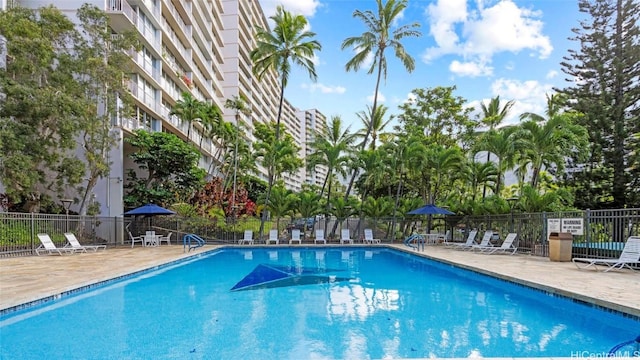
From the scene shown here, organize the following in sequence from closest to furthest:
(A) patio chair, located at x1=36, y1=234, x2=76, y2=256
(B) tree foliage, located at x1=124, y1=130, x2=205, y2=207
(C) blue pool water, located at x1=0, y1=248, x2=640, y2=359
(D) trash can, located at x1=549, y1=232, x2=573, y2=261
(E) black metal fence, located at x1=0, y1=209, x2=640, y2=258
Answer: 1. (C) blue pool water, located at x1=0, y1=248, x2=640, y2=359
2. (E) black metal fence, located at x1=0, y1=209, x2=640, y2=258
3. (D) trash can, located at x1=549, y1=232, x2=573, y2=261
4. (A) patio chair, located at x1=36, y1=234, x2=76, y2=256
5. (B) tree foliage, located at x1=124, y1=130, x2=205, y2=207

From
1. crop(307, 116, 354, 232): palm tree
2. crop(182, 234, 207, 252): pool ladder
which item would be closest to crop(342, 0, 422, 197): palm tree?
crop(307, 116, 354, 232): palm tree

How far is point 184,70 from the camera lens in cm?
3244

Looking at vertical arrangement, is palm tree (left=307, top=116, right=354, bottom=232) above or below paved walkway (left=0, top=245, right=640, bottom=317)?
above

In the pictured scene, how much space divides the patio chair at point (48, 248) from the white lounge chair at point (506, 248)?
1614cm

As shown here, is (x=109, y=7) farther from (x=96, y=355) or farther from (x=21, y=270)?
(x=96, y=355)

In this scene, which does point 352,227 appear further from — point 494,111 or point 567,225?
point 494,111

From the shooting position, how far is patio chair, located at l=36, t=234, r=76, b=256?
44.3 ft

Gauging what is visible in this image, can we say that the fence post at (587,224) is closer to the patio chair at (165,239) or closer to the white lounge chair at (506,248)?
the white lounge chair at (506,248)

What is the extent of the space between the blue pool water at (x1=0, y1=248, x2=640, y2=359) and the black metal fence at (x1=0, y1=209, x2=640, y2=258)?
14.0ft

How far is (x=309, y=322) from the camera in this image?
628 centimetres

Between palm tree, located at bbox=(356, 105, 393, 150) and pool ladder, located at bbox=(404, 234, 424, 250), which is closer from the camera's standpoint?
pool ladder, located at bbox=(404, 234, 424, 250)

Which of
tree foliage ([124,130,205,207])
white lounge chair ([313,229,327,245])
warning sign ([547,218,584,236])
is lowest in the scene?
white lounge chair ([313,229,327,245])

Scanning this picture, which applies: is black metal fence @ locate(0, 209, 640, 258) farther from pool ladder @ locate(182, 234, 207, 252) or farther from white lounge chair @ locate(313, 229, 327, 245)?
pool ladder @ locate(182, 234, 207, 252)

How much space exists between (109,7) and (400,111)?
19439 mm
